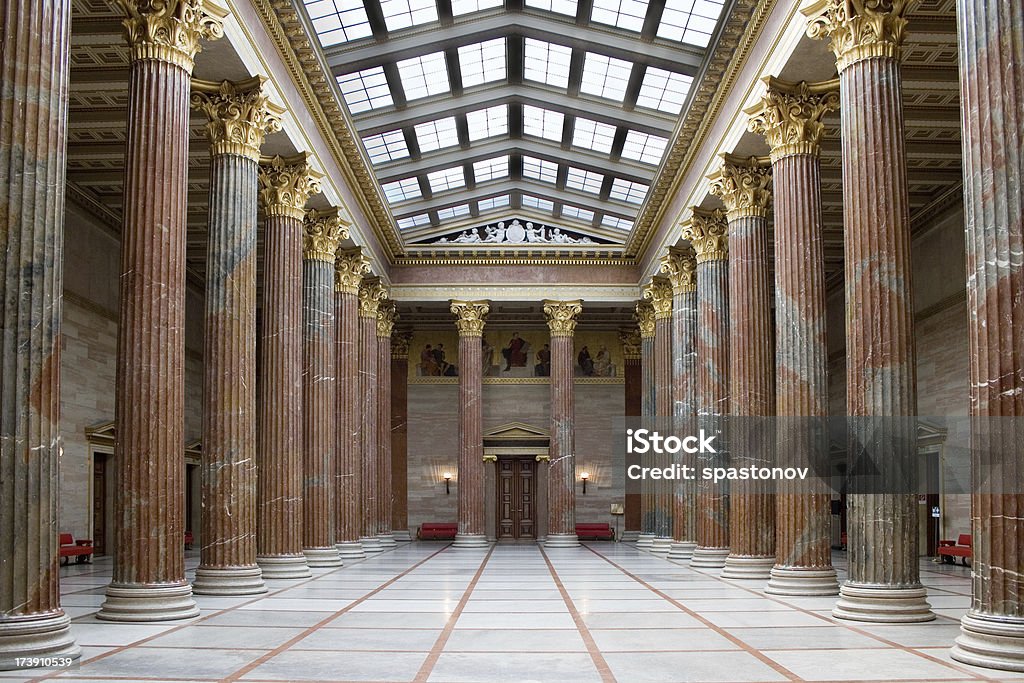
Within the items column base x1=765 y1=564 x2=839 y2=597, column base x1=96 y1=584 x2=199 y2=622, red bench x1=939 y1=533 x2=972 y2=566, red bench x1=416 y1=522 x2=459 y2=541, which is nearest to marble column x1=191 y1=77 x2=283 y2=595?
column base x1=96 y1=584 x2=199 y2=622

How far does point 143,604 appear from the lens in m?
12.9

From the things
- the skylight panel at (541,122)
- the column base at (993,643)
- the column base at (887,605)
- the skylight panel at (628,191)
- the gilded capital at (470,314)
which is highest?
the skylight panel at (541,122)

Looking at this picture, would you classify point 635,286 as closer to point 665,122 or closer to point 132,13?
point 665,122

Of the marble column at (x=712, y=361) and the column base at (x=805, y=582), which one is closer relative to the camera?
the column base at (x=805, y=582)

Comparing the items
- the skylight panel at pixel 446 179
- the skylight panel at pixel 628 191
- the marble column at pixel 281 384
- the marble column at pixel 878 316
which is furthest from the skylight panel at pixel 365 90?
the marble column at pixel 878 316

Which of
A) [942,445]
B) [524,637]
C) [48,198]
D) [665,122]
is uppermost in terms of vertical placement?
[665,122]

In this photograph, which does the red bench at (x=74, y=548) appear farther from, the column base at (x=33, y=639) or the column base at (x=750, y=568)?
the column base at (x=33, y=639)

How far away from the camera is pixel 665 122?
26.5 meters

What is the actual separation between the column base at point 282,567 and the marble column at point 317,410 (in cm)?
342

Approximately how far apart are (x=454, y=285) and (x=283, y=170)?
50.2ft

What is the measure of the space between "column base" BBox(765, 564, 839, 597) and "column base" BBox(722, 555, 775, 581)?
329 cm

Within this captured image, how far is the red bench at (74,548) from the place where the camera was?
24484mm

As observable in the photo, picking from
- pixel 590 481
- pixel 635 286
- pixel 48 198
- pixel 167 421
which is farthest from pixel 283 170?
pixel 590 481

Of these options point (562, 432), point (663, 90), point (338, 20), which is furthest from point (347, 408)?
point (663, 90)
